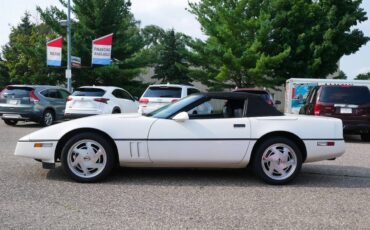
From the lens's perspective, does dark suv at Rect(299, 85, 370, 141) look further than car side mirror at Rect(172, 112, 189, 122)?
Yes

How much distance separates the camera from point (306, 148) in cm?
598

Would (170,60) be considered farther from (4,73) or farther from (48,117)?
(48,117)

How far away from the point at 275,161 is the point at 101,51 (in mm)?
17704

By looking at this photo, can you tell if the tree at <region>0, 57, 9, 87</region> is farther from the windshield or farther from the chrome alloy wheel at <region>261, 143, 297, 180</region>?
the chrome alloy wheel at <region>261, 143, 297, 180</region>

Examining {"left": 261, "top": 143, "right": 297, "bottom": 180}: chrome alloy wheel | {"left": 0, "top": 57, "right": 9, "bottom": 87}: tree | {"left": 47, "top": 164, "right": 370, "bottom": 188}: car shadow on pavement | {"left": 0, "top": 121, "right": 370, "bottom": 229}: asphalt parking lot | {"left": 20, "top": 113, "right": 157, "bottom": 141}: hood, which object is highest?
{"left": 0, "top": 57, "right": 9, "bottom": 87}: tree

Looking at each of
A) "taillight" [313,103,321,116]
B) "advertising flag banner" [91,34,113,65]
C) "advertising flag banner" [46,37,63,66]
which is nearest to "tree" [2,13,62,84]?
"advertising flag banner" [46,37,63,66]

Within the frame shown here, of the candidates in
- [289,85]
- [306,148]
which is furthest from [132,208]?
[289,85]

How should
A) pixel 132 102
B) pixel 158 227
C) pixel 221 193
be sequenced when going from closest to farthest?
1. pixel 158 227
2. pixel 221 193
3. pixel 132 102

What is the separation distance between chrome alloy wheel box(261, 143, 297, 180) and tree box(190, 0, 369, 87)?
2134 cm

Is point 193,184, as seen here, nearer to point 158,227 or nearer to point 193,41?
point 158,227

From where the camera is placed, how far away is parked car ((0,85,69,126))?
47.3 ft

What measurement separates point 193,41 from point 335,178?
78.4ft

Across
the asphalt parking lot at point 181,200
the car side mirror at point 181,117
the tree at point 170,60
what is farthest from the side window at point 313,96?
the tree at point 170,60

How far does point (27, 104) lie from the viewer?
570 inches
